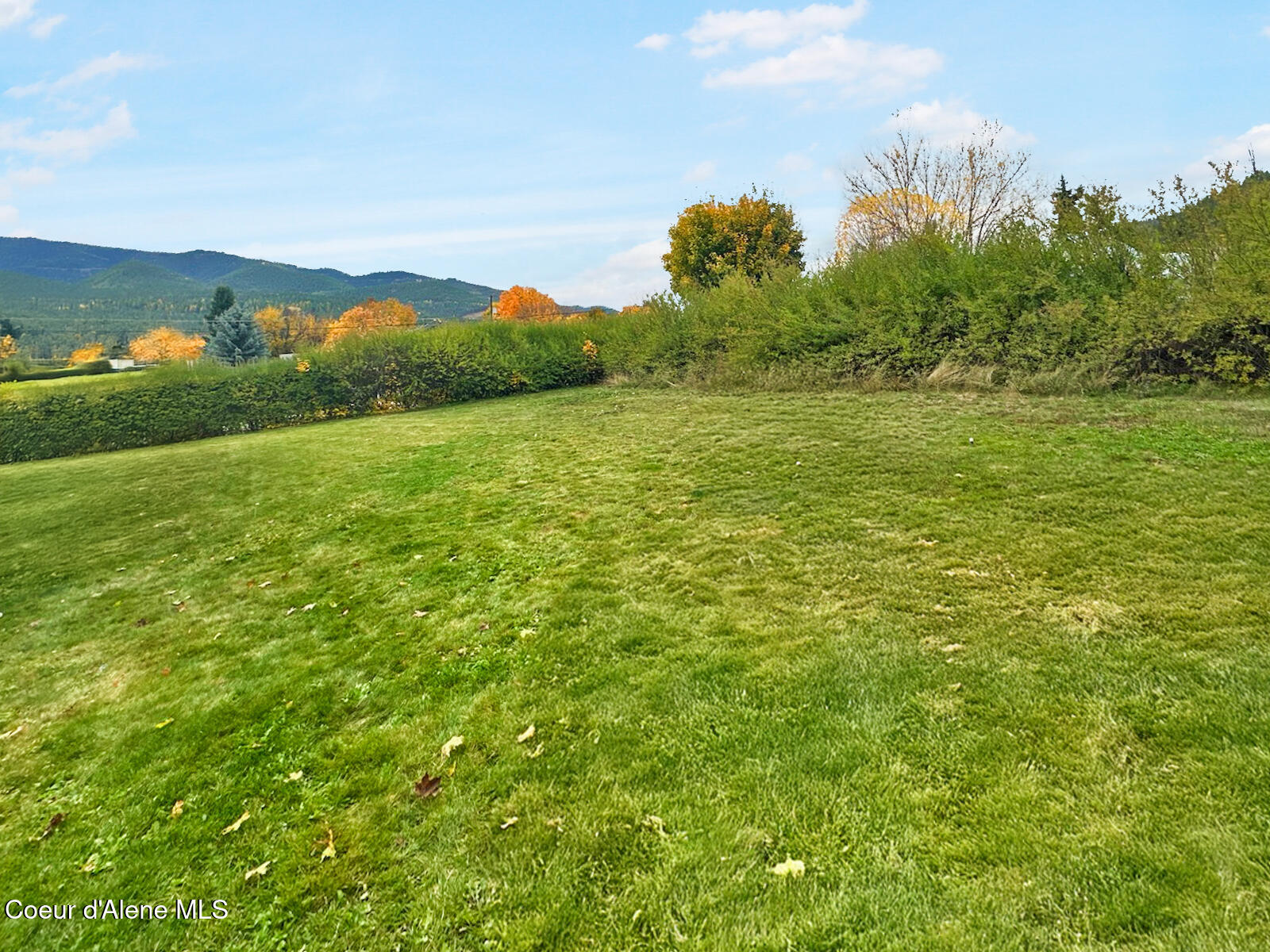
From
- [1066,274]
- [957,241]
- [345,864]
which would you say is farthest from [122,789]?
[957,241]

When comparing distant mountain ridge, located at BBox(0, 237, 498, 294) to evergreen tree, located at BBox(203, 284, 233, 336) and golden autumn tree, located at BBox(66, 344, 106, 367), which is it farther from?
evergreen tree, located at BBox(203, 284, 233, 336)

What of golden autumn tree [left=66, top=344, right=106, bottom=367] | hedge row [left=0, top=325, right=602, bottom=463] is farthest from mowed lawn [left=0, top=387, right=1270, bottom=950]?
golden autumn tree [left=66, top=344, right=106, bottom=367]

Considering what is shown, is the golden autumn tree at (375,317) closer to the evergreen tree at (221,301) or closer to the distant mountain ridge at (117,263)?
the evergreen tree at (221,301)

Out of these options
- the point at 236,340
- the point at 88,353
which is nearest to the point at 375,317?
the point at 236,340

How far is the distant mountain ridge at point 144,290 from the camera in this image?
84.4 m

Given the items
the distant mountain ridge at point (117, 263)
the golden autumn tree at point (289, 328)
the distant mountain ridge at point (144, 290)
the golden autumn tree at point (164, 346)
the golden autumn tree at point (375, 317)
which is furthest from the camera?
the distant mountain ridge at point (117, 263)

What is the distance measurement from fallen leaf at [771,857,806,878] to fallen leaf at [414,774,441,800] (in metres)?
1.33

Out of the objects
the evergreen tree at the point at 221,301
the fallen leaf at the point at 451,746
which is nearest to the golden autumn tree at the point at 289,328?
the evergreen tree at the point at 221,301

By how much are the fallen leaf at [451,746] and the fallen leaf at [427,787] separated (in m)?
0.12

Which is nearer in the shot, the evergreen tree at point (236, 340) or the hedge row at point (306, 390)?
the hedge row at point (306, 390)

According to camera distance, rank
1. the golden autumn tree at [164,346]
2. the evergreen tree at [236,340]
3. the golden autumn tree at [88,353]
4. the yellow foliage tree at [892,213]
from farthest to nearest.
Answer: the golden autumn tree at [164,346] < the golden autumn tree at [88,353] < the evergreen tree at [236,340] < the yellow foliage tree at [892,213]

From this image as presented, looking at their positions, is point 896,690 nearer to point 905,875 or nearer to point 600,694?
point 905,875

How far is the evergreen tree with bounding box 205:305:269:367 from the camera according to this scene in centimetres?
4009

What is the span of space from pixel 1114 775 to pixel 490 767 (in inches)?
89.2
